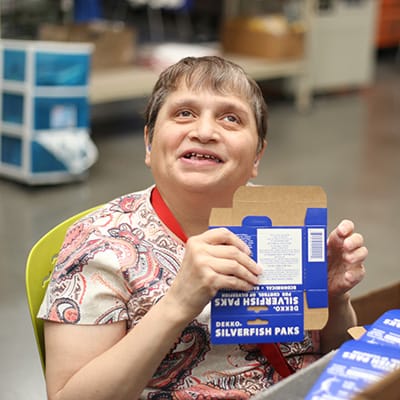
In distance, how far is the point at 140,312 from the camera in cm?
133

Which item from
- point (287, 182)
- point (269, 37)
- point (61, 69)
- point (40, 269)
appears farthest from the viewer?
point (269, 37)

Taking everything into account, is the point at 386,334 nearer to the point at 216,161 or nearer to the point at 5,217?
the point at 216,161

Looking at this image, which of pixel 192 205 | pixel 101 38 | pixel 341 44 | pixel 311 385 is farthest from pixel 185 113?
pixel 341 44

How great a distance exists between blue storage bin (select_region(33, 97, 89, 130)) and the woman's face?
3209 millimetres

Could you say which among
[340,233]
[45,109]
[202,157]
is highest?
[202,157]

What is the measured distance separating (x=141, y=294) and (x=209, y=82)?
1.34 feet

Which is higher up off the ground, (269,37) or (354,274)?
(354,274)

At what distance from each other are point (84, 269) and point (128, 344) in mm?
169

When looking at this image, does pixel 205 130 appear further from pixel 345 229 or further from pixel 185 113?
pixel 345 229

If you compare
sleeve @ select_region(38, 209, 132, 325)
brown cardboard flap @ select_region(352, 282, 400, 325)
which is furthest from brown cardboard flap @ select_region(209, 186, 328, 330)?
brown cardboard flap @ select_region(352, 282, 400, 325)

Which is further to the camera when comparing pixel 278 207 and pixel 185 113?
pixel 185 113

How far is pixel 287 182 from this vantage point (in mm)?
4812

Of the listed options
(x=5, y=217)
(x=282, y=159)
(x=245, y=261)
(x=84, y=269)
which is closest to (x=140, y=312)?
(x=84, y=269)

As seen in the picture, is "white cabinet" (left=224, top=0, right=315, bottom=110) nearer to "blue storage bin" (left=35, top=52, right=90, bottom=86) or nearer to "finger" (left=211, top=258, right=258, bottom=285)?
"blue storage bin" (left=35, top=52, right=90, bottom=86)
